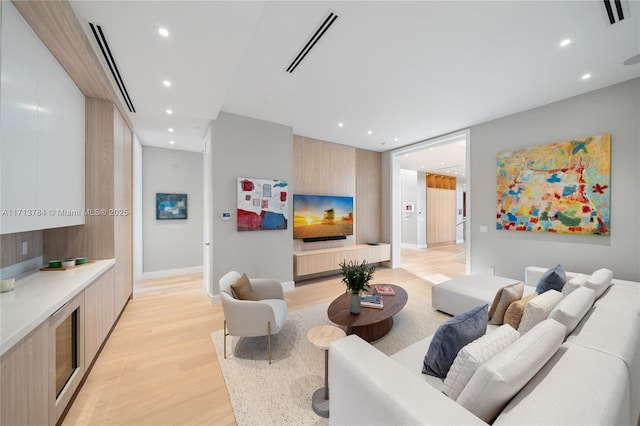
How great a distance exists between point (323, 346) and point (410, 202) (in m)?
8.27

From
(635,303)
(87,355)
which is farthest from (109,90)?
(635,303)

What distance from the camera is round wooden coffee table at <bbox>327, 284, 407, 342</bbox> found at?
7.52 feet

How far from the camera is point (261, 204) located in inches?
155

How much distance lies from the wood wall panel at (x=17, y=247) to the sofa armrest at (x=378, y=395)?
2.82 metres

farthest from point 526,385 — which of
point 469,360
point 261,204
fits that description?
point 261,204

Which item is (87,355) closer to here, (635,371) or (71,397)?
(71,397)

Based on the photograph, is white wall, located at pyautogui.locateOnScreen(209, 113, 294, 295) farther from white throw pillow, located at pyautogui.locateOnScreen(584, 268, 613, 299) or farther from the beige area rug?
white throw pillow, located at pyautogui.locateOnScreen(584, 268, 613, 299)

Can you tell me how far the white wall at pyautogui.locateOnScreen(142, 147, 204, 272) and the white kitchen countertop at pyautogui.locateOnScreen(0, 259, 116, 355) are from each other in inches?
108

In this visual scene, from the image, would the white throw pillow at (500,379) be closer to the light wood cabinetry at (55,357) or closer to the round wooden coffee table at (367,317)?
the round wooden coffee table at (367,317)

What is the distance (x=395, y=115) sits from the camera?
12.4ft

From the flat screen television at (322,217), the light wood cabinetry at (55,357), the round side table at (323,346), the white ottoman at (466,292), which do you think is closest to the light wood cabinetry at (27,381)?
the light wood cabinetry at (55,357)

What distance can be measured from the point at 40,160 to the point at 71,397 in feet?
6.12

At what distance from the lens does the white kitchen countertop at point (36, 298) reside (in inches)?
48.9

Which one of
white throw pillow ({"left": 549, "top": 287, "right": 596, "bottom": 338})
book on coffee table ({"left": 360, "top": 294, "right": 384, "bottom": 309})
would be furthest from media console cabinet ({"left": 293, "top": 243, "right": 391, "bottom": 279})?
white throw pillow ({"left": 549, "top": 287, "right": 596, "bottom": 338})
